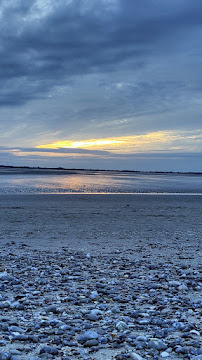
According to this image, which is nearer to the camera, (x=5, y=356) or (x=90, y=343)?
(x=5, y=356)

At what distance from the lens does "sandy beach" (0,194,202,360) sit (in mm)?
4641

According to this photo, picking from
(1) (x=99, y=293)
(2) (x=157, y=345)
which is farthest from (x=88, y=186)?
(2) (x=157, y=345)

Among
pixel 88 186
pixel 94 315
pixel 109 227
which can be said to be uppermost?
pixel 88 186

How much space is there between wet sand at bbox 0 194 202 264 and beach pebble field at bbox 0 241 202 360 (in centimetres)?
237

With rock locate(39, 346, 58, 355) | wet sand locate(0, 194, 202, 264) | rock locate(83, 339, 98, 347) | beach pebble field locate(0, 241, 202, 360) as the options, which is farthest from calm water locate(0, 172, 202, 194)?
rock locate(39, 346, 58, 355)

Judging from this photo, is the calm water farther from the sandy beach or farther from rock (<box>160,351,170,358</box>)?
rock (<box>160,351,170,358</box>)

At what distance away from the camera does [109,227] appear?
17.1 meters

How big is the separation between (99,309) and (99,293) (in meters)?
0.91

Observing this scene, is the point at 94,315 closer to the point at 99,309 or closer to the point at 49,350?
the point at 99,309

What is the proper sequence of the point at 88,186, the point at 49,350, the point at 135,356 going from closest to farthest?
the point at 135,356 → the point at 49,350 → the point at 88,186

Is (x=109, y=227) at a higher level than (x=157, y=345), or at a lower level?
lower

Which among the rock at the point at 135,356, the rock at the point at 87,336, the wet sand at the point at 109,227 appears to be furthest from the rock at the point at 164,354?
the wet sand at the point at 109,227

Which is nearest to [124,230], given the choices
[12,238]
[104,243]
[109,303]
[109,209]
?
[104,243]

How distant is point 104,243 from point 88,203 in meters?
14.0
